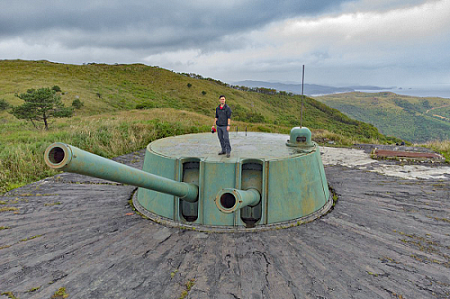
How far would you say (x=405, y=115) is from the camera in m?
83.4

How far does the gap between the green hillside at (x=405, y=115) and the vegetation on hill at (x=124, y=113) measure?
23783 mm

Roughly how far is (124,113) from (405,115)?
279 feet

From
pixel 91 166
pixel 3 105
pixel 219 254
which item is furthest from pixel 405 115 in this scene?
pixel 91 166

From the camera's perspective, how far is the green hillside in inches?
2721

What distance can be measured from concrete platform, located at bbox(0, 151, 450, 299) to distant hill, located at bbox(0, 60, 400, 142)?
30.1m

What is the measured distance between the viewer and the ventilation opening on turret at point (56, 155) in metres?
2.26

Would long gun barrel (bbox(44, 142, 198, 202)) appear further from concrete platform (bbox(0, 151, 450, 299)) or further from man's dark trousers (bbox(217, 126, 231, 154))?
man's dark trousers (bbox(217, 126, 231, 154))

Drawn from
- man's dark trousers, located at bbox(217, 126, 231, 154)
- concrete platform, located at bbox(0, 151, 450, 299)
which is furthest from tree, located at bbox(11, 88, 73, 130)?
man's dark trousers, located at bbox(217, 126, 231, 154)

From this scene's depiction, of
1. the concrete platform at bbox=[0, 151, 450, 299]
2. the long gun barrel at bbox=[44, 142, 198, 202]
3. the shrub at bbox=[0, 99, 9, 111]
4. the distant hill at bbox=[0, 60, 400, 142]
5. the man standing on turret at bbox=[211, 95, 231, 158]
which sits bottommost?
the concrete platform at bbox=[0, 151, 450, 299]

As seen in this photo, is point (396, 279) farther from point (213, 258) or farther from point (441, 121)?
point (441, 121)

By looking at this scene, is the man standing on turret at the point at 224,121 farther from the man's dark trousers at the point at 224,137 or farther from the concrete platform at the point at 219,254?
the concrete platform at the point at 219,254

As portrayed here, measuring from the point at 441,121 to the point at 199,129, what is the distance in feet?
308

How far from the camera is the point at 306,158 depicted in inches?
199

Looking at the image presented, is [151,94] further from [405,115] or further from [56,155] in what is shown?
[405,115]
